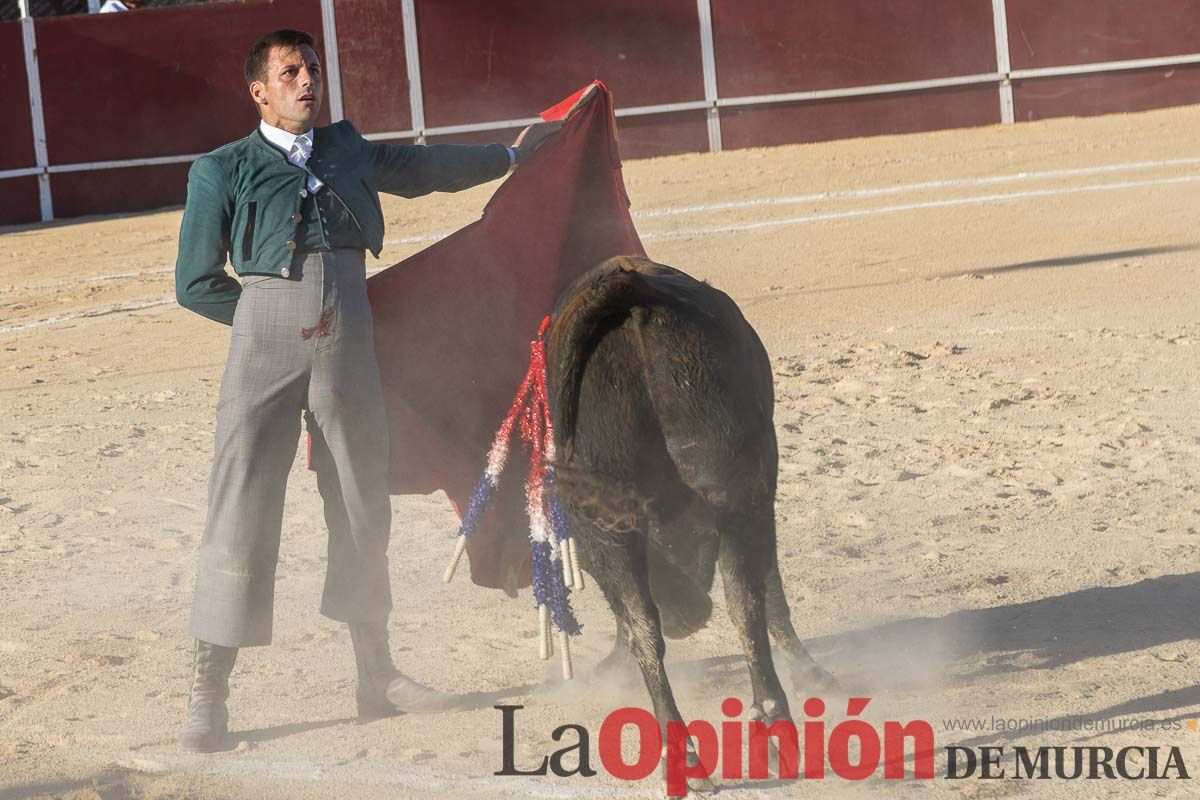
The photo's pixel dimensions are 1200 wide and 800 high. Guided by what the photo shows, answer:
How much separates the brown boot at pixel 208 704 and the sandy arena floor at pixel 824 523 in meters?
0.06

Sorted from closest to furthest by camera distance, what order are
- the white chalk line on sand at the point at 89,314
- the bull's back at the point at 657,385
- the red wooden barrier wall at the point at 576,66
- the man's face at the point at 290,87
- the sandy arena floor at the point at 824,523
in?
the bull's back at the point at 657,385 < the man's face at the point at 290,87 < the sandy arena floor at the point at 824,523 < the white chalk line on sand at the point at 89,314 < the red wooden barrier wall at the point at 576,66

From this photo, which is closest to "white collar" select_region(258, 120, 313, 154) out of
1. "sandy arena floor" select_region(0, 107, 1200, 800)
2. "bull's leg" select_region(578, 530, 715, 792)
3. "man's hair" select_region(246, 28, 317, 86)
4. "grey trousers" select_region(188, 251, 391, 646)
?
"man's hair" select_region(246, 28, 317, 86)

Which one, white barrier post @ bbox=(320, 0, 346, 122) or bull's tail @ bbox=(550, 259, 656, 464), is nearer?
bull's tail @ bbox=(550, 259, 656, 464)

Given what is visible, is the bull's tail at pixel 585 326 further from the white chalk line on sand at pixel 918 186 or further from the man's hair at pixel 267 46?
the white chalk line on sand at pixel 918 186

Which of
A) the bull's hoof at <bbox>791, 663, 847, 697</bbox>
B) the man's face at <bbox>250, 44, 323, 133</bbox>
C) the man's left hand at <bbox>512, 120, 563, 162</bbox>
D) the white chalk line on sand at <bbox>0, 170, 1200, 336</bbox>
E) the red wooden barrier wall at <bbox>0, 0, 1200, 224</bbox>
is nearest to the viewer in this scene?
the man's face at <bbox>250, 44, 323, 133</bbox>

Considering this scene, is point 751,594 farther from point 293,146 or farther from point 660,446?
point 293,146

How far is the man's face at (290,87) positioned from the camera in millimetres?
3242

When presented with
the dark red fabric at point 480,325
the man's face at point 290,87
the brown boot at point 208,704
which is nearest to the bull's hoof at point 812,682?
the dark red fabric at point 480,325

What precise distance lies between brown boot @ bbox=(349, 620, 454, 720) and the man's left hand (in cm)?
118

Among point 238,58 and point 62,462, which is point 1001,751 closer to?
point 62,462

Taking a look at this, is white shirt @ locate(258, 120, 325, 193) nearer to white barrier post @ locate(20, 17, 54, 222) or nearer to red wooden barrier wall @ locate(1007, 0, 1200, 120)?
white barrier post @ locate(20, 17, 54, 222)

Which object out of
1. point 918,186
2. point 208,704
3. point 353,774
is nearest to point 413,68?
point 918,186

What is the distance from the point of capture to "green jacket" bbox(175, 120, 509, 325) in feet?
10.8

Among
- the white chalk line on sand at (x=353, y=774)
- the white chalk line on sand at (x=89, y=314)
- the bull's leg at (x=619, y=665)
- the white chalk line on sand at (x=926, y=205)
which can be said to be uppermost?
the white chalk line on sand at (x=926, y=205)
